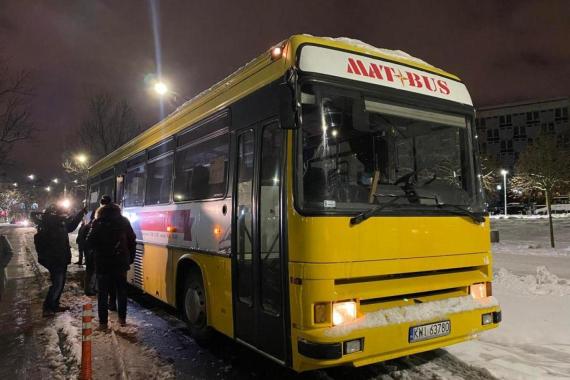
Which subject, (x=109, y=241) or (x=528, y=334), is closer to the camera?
(x=528, y=334)

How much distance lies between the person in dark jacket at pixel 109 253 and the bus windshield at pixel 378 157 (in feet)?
14.2

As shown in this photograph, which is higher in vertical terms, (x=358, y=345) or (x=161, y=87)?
(x=161, y=87)

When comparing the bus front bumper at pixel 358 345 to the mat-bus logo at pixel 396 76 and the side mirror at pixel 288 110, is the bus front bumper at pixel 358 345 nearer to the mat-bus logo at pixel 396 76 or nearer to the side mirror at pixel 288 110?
the side mirror at pixel 288 110

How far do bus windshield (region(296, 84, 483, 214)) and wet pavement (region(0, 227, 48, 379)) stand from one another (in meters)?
3.84

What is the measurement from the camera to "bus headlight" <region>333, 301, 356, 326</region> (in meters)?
4.00

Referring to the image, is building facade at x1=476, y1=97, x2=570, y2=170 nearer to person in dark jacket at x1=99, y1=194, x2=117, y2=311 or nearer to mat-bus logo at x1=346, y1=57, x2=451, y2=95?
person in dark jacket at x1=99, y1=194, x2=117, y2=311

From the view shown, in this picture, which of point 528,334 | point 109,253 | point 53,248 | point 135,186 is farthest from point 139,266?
point 528,334

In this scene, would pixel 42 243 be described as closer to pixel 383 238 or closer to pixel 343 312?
pixel 343 312

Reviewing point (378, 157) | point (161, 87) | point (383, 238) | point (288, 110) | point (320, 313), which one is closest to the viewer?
point (320, 313)

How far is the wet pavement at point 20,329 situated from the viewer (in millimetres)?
5389

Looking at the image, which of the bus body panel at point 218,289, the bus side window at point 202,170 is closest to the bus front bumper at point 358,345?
the bus body panel at point 218,289

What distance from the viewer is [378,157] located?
179 inches

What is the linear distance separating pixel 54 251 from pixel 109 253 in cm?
154

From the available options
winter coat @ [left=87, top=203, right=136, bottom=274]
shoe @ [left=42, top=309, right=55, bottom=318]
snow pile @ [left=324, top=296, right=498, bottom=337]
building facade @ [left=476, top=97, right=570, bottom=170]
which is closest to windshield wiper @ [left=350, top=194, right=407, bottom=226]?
snow pile @ [left=324, top=296, right=498, bottom=337]
